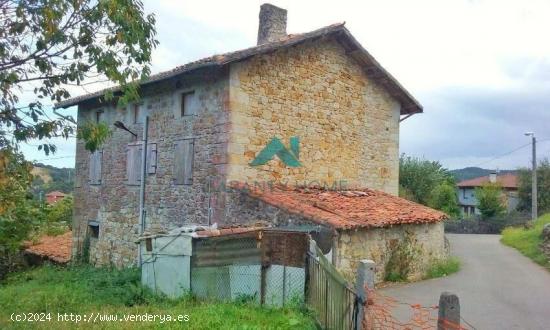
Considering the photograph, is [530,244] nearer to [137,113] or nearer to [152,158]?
[152,158]

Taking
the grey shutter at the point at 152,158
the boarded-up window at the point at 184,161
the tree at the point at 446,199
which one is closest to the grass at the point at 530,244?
the boarded-up window at the point at 184,161

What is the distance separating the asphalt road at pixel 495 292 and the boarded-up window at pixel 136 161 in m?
7.37

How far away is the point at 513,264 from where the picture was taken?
15352 mm

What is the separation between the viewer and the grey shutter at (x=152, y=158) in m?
13.8

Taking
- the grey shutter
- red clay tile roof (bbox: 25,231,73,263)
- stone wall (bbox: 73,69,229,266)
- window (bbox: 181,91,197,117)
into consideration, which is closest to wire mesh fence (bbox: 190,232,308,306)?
stone wall (bbox: 73,69,229,266)

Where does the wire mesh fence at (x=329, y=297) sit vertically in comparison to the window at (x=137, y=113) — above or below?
below

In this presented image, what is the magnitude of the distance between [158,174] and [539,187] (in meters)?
31.3

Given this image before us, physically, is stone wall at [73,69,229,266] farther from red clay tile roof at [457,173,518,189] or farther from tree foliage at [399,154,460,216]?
red clay tile roof at [457,173,518,189]

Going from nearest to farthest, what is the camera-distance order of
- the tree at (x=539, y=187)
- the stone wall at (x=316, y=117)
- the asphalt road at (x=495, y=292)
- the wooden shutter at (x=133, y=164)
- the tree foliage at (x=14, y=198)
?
1. the tree foliage at (x=14, y=198)
2. the asphalt road at (x=495, y=292)
3. the stone wall at (x=316, y=117)
4. the wooden shutter at (x=133, y=164)
5. the tree at (x=539, y=187)

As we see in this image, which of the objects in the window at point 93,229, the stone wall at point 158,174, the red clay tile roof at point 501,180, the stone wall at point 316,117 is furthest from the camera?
the red clay tile roof at point 501,180

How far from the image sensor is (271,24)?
46.6ft

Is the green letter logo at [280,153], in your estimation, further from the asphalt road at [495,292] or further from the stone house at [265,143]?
the asphalt road at [495,292]

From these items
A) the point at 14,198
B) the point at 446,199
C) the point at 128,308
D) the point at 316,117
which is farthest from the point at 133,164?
the point at 446,199

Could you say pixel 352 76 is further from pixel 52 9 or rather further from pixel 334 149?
pixel 52 9
